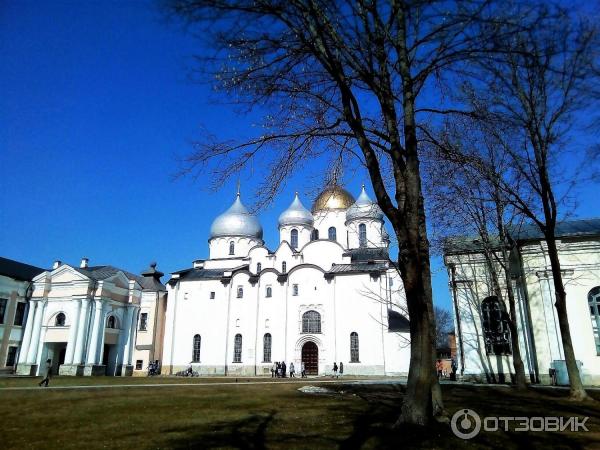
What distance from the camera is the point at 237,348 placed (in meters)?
39.2

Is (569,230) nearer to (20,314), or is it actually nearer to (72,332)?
(72,332)

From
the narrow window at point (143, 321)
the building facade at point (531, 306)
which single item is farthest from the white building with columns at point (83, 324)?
the building facade at point (531, 306)

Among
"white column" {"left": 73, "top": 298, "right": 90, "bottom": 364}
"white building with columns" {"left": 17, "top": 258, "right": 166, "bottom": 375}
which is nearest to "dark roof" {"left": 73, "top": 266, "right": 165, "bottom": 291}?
"white building with columns" {"left": 17, "top": 258, "right": 166, "bottom": 375}

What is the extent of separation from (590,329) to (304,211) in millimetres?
29714

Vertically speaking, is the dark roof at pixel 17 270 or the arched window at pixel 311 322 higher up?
the dark roof at pixel 17 270

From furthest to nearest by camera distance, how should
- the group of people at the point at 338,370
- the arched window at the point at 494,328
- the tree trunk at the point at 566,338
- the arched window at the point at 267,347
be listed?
the arched window at the point at 267,347 < the group of people at the point at 338,370 < the arched window at the point at 494,328 < the tree trunk at the point at 566,338

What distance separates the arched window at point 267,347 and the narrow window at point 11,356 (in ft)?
66.7

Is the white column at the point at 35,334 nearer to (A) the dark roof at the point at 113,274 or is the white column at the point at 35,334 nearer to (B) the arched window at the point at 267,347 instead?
(A) the dark roof at the point at 113,274

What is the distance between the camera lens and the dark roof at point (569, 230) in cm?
2206

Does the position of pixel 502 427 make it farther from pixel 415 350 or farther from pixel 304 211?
pixel 304 211

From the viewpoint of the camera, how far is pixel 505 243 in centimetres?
2002

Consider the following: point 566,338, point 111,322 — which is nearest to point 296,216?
point 111,322

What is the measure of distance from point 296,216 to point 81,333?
73.3ft

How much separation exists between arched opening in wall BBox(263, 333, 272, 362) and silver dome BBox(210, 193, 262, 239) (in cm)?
1264
